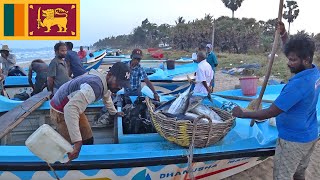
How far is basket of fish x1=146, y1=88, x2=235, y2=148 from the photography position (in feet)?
9.50

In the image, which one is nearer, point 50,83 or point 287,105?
point 287,105

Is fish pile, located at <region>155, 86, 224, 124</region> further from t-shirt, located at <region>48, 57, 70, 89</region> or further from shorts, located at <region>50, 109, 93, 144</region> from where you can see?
t-shirt, located at <region>48, 57, 70, 89</region>

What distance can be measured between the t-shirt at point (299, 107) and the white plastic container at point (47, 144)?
1672 millimetres

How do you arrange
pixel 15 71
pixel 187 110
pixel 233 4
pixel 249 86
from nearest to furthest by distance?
pixel 187 110 → pixel 249 86 → pixel 15 71 → pixel 233 4

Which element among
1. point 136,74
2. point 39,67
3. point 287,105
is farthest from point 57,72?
point 287,105

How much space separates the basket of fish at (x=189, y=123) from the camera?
114 inches

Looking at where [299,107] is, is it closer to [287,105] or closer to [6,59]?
[287,105]

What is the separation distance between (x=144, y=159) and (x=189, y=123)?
60 cm

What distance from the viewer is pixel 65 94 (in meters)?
2.94

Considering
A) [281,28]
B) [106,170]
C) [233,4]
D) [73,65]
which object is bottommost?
[106,170]

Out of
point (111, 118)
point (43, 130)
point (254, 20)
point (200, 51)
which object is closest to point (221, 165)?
point (111, 118)

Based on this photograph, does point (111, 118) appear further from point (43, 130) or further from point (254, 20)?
point (254, 20)

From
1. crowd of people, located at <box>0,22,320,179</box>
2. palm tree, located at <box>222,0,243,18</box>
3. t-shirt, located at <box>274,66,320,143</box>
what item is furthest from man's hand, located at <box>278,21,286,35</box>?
palm tree, located at <box>222,0,243,18</box>

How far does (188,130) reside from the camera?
2.90m
